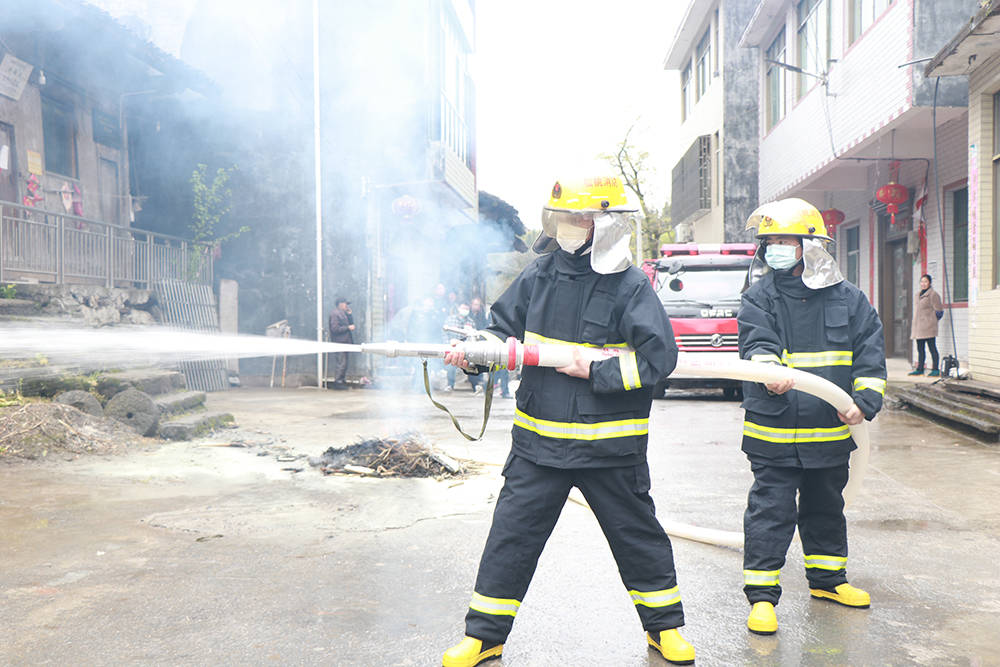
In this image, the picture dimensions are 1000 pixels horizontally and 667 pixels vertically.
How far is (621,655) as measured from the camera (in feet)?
10.3

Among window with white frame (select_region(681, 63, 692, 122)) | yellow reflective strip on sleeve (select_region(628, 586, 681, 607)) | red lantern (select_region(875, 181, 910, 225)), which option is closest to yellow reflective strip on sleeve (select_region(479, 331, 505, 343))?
yellow reflective strip on sleeve (select_region(628, 586, 681, 607))

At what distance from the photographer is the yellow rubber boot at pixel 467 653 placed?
2.98 metres

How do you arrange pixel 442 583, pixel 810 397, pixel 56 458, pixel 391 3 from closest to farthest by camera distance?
1. pixel 810 397
2. pixel 442 583
3. pixel 56 458
4. pixel 391 3

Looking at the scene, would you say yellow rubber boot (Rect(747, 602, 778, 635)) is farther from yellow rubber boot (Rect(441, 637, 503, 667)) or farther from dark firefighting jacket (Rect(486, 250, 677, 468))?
yellow rubber boot (Rect(441, 637, 503, 667))

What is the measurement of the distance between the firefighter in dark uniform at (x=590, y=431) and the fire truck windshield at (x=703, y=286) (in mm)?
8965

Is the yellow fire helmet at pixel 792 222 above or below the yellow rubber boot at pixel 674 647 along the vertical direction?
above

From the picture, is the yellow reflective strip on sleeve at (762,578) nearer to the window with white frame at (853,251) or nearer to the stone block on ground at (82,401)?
the stone block on ground at (82,401)

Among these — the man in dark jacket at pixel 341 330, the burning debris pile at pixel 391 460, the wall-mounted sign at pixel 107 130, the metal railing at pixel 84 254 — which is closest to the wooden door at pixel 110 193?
the wall-mounted sign at pixel 107 130

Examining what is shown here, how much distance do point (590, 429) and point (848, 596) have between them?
154cm

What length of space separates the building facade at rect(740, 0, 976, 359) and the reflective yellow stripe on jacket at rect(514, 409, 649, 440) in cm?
900

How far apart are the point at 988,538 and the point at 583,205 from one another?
3.29 meters

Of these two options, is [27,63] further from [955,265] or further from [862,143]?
[955,265]

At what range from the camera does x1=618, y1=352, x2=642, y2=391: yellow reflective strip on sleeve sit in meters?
3.03

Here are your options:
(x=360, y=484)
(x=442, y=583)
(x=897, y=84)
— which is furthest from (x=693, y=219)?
(x=442, y=583)
